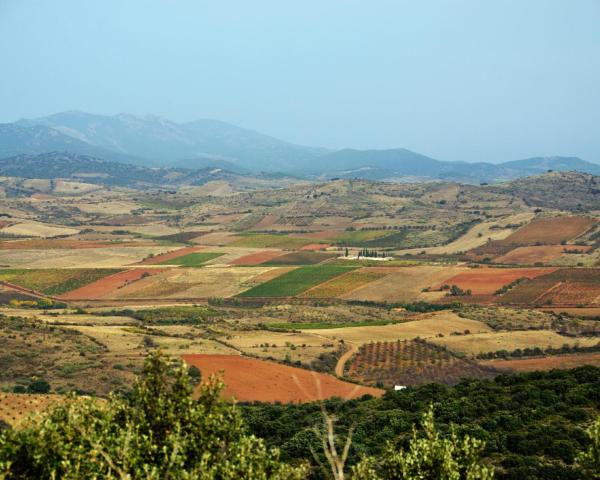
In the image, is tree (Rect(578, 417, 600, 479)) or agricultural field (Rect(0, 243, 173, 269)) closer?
tree (Rect(578, 417, 600, 479))

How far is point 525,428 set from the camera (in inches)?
1388

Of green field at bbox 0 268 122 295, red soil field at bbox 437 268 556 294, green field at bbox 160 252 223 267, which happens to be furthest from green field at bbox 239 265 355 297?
green field at bbox 0 268 122 295

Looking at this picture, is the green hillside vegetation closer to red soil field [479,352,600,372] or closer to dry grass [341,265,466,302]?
red soil field [479,352,600,372]

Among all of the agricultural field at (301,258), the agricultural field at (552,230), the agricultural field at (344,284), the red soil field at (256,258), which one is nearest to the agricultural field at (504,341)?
the agricultural field at (344,284)

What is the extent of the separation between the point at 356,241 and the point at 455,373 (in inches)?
4564

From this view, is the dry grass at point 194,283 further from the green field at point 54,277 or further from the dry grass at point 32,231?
the dry grass at point 32,231

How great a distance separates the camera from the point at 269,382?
58031 millimetres

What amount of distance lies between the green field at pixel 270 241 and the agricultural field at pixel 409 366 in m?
93.1

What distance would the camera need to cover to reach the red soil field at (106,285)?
113188mm

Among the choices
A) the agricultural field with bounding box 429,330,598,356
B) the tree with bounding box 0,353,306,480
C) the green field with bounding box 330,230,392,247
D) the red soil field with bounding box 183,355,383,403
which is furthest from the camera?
the green field with bounding box 330,230,392,247

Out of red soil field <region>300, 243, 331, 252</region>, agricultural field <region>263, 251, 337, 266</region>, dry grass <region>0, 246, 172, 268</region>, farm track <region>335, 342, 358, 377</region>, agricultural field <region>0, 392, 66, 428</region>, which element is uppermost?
agricultural field <region>0, 392, 66, 428</region>

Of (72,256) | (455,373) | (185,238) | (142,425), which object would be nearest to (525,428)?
(142,425)

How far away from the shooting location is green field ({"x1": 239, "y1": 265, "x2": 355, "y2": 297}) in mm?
113750

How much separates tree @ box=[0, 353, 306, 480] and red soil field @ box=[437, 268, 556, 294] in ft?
289
